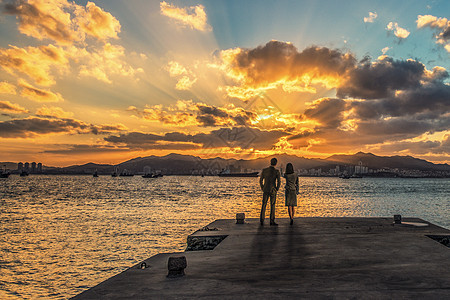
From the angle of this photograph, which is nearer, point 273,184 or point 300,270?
point 300,270

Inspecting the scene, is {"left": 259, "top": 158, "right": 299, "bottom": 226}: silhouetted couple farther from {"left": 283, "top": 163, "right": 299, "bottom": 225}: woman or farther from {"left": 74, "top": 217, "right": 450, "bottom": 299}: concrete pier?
{"left": 74, "top": 217, "right": 450, "bottom": 299}: concrete pier

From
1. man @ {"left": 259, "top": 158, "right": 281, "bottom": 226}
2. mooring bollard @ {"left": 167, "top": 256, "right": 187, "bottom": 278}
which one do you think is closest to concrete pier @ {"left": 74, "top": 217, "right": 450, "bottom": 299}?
mooring bollard @ {"left": 167, "top": 256, "right": 187, "bottom": 278}

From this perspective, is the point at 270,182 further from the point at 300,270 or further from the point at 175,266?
the point at 175,266

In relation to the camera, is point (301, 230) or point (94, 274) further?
point (94, 274)

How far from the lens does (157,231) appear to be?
85.0 ft

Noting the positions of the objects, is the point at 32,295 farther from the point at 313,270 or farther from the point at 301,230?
the point at 313,270

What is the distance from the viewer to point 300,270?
6.50 metres

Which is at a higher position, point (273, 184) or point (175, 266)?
point (273, 184)

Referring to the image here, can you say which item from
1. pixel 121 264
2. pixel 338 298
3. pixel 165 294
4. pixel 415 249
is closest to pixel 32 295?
pixel 121 264

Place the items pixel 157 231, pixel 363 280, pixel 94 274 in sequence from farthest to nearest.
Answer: pixel 157 231
pixel 94 274
pixel 363 280

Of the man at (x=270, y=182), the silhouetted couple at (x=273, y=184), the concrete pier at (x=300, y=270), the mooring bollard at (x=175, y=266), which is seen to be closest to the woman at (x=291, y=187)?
the silhouetted couple at (x=273, y=184)

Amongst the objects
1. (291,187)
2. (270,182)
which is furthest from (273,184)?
(291,187)

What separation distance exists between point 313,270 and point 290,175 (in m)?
7.00

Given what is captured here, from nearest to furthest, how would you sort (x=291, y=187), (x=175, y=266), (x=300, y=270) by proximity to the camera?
(x=175, y=266) < (x=300, y=270) < (x=291, y=187)
